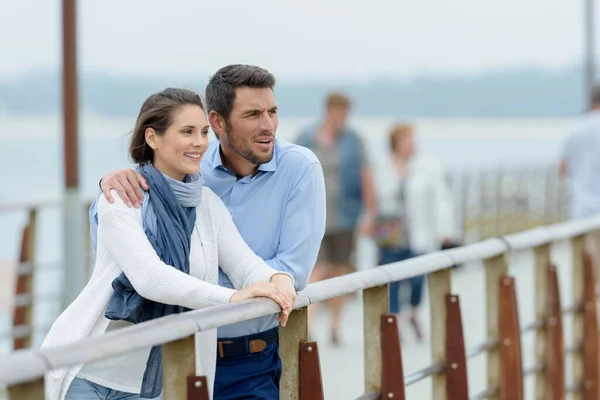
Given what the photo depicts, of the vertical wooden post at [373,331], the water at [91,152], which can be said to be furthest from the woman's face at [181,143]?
the water at [91,152]

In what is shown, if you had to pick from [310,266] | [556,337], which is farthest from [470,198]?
[310,266]

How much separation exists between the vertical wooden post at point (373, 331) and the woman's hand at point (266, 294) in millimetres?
487

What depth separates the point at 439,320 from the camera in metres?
4.04

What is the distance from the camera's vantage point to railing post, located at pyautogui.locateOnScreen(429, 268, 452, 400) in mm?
3975

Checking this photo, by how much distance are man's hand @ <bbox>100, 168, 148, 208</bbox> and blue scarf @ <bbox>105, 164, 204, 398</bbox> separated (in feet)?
0.08

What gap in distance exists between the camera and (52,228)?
8.68 m

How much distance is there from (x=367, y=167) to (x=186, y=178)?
564 centimetres

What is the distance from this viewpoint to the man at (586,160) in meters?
8.52

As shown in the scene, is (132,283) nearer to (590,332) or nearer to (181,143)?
(181,143)

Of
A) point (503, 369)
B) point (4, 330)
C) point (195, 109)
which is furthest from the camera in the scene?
point (4, 330)

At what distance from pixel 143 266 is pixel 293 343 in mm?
486

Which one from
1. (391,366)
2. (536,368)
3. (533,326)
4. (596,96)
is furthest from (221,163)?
(596,96)

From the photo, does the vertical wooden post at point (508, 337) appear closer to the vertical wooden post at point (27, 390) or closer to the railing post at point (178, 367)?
the railing post at point (178, 367)

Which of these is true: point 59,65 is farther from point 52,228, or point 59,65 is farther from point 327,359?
point 327,359
